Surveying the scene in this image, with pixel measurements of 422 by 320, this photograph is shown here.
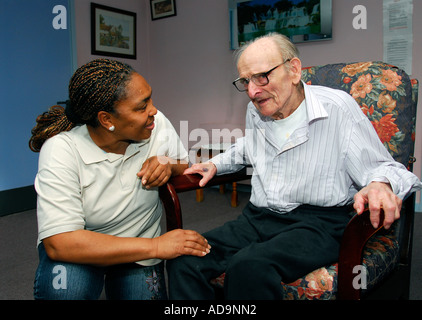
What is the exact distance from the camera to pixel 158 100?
4984 mm

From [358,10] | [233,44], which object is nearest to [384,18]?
[358,10]

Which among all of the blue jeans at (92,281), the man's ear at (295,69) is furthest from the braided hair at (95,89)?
the man's ear at (295,69)

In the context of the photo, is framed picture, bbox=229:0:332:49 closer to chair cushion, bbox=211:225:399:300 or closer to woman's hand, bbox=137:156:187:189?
woman's hand, bbox=137:156:187:189

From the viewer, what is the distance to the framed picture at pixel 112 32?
13.9 ft

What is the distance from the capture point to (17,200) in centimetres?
357

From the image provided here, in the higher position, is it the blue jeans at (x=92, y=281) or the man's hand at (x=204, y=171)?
the man's hand at (x=204, y=171)

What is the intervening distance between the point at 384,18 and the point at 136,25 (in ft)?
9.73

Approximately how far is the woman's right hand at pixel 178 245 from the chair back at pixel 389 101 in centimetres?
87

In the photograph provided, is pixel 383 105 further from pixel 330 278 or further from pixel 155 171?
pixel 155 171

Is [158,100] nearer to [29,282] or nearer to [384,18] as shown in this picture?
[384,18]

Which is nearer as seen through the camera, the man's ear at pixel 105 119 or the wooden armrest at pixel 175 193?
the man's ear at pixel 105 119

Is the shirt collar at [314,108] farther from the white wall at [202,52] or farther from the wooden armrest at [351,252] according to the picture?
the white wall at [202,52]

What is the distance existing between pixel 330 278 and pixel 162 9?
14.6 feet

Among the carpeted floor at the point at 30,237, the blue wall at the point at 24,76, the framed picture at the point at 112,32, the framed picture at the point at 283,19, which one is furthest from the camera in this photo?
the framed picture at the point at 112,32
